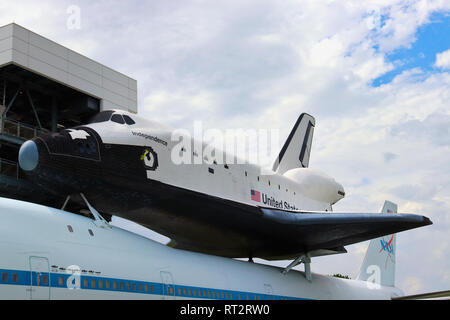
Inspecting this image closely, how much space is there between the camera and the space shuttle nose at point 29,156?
10281mm

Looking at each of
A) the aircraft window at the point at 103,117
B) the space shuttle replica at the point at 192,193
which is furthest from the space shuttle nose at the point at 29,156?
the aircraft window at the point at 103,117

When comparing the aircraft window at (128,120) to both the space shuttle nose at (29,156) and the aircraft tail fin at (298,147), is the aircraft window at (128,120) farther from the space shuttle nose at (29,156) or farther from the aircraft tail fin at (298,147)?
the aircraft tail fin at (298,147)

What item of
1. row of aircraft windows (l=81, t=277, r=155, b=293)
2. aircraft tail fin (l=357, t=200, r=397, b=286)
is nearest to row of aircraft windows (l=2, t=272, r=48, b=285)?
row of aircraft windows (l=81, t=277, r=155, b=293)

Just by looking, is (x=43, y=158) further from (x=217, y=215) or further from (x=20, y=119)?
(x=20, y=119)

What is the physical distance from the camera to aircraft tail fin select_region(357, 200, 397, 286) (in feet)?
67.4

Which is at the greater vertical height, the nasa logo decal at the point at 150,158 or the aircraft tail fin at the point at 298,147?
the aircraft tail fin at the point at 298,147

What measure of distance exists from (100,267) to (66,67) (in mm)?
14866

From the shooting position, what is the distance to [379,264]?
20859mm

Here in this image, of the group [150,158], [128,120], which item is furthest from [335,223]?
[128,120]

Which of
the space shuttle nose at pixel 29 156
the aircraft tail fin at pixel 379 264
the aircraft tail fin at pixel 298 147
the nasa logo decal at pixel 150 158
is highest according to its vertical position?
the aircraft tail fin at pixel 298 147

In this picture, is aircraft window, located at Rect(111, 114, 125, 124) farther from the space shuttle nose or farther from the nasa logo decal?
the space shuttle nose

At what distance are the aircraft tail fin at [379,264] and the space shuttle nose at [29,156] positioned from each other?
14.3 m

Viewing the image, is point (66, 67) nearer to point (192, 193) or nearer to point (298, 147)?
point (298, 147)

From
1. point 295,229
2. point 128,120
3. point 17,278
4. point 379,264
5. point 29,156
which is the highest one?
point 128,120
